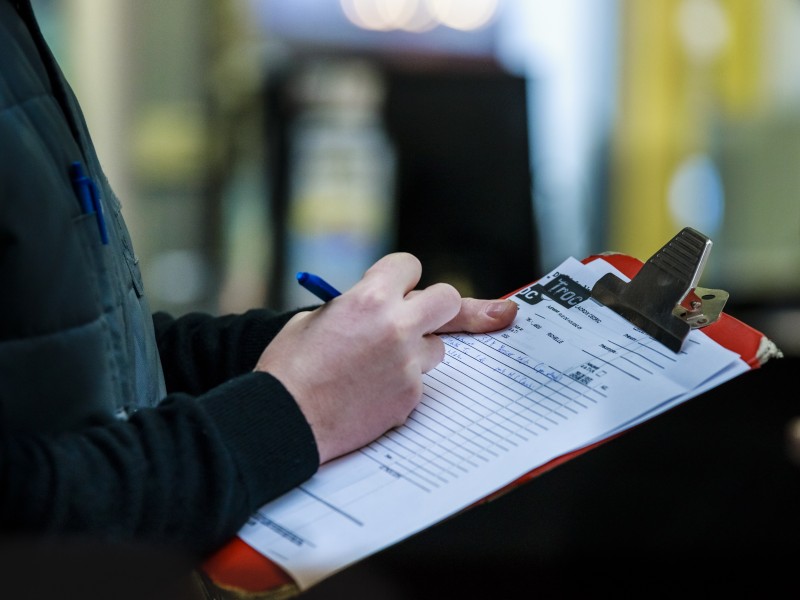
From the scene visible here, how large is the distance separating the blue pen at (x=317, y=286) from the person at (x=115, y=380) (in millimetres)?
17

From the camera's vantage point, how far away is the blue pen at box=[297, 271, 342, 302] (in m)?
0.76

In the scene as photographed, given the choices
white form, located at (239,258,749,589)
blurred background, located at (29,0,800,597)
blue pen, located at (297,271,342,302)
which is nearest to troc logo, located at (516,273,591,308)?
white form, located at (239,258,749,589)

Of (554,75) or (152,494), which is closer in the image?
(152,494)

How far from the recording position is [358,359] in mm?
744

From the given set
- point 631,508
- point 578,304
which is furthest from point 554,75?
point 578,304

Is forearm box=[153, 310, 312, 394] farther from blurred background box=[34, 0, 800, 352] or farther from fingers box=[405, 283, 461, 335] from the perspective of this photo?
blurred background box=[34, 0, 800, 352]

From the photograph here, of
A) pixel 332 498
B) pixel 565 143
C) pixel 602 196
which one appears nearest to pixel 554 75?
pixel 565 143

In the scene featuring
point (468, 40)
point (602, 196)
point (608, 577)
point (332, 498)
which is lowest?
point (608, 577)

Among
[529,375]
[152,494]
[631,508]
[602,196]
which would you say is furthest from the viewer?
[602,196]

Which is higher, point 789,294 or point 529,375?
point 529,375

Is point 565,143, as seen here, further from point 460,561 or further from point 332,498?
point 332,498

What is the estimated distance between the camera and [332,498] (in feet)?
2.27

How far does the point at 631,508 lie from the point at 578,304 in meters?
1.27

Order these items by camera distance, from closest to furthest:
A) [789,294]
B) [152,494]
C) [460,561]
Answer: [152,494]
[460,561]
[789,294]
